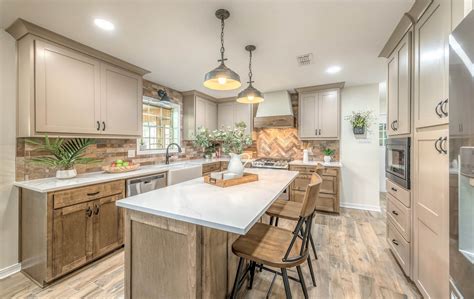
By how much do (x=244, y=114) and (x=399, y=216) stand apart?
3441 mm

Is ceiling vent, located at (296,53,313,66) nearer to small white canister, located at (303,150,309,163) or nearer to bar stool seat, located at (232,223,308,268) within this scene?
small white canister, located at (303,150,309,163)

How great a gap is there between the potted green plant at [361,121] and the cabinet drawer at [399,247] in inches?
77.6

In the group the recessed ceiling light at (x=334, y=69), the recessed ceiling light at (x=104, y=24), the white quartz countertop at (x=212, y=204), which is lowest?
the white quartz countertop at (x=212, y=204)

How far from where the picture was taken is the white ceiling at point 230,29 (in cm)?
166

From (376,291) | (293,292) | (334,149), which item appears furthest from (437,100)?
(334,149)

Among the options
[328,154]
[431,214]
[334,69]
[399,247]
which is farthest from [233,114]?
[431,214]

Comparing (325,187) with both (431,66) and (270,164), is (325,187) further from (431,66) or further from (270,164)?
(431,66)

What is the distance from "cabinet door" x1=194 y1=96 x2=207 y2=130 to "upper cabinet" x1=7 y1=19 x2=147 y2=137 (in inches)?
62.2

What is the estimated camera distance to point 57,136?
2113mm

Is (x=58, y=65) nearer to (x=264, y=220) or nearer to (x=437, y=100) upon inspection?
(x=264, y=220)

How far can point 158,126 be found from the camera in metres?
3.89

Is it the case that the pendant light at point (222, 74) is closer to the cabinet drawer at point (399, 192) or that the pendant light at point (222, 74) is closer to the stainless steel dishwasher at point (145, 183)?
the stainless steel dishwasher at point (145, 183)

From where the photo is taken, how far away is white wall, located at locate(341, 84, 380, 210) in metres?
3.79

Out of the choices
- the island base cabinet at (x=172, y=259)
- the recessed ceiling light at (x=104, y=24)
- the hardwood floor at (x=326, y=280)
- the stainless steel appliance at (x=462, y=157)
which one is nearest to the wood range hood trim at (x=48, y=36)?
the recessed ceiling light at (x=104, y=24)
